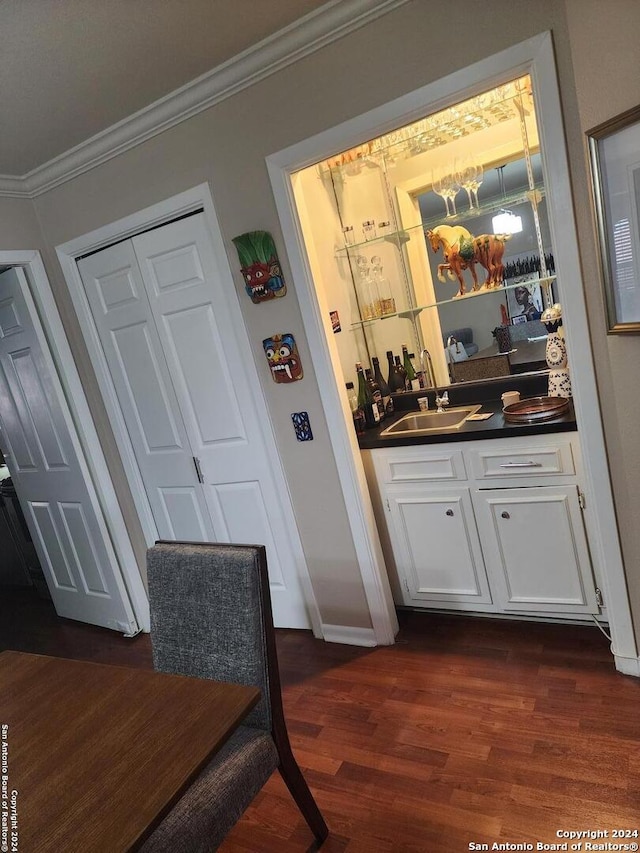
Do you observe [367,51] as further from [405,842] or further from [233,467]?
[405,842]

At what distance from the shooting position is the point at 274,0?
1747 mm

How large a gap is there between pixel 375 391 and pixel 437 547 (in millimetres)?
875

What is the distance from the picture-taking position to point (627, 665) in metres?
1.99

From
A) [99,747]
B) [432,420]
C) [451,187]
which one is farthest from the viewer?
[432,420]

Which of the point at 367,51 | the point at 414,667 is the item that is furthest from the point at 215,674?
the point at 367,51

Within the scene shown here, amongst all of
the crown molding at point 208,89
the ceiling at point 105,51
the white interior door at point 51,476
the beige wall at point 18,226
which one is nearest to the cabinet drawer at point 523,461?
the crown molding at point 208,89

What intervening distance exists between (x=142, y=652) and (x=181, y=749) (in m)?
1.98

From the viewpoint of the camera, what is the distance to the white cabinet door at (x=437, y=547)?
92.7 inches

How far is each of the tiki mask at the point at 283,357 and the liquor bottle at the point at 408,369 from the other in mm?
859

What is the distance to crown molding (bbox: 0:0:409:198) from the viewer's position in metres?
1.85

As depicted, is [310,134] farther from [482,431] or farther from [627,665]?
[627,665]

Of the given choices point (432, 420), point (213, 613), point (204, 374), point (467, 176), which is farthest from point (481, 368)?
point (213, 613)

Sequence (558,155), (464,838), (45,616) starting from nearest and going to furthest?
(464,838) → (558,155) → (45,616)

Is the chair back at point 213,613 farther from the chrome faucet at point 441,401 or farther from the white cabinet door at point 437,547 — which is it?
the chrome faucet at point 441,401
